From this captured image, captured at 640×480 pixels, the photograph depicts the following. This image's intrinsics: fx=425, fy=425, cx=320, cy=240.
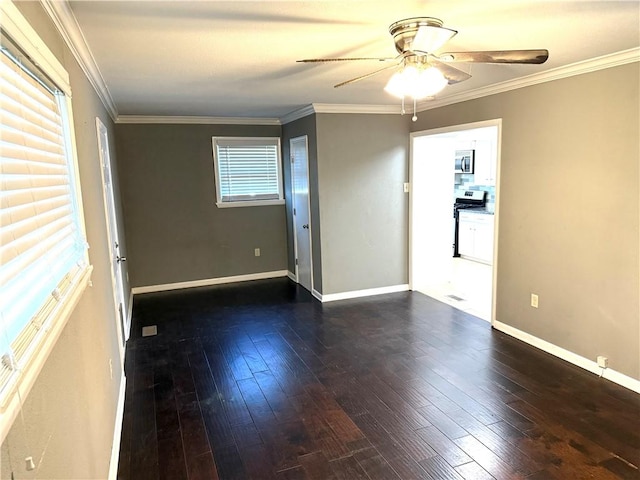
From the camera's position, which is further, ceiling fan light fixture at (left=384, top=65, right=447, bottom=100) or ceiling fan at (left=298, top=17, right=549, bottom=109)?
ceiling fan light fixture at (left=384, top=65, right=447, bottom=100)

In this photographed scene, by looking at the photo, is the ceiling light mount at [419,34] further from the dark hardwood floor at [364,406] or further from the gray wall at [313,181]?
the gray wall at [313,181]

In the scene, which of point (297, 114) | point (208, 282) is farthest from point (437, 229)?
point (208, 282)

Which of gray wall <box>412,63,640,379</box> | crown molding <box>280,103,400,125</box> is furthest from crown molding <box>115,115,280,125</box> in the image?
gray wall <box>412,63,640,379</box>

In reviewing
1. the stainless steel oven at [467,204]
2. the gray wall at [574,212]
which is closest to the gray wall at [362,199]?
the gray wall at [574,212]

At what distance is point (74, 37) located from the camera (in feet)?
7.13

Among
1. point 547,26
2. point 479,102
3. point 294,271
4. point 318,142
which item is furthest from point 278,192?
point 547,26

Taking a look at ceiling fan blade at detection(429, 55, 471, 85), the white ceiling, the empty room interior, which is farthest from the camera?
ceiling fan blade at detection(429, 55, 471, 85)

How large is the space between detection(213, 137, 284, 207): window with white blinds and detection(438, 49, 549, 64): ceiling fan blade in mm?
4348

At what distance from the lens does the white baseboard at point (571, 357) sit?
308cm

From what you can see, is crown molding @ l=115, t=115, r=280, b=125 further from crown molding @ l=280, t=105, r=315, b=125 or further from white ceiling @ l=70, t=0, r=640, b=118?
white ceiling @ l=70, t=0, r=640, b=118

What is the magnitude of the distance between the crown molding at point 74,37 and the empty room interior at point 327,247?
0.02 m

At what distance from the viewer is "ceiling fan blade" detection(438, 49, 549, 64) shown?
200 centimetres

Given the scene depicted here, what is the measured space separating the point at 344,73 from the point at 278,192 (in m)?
3.37

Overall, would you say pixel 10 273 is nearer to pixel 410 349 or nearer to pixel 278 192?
pixel 410 349
